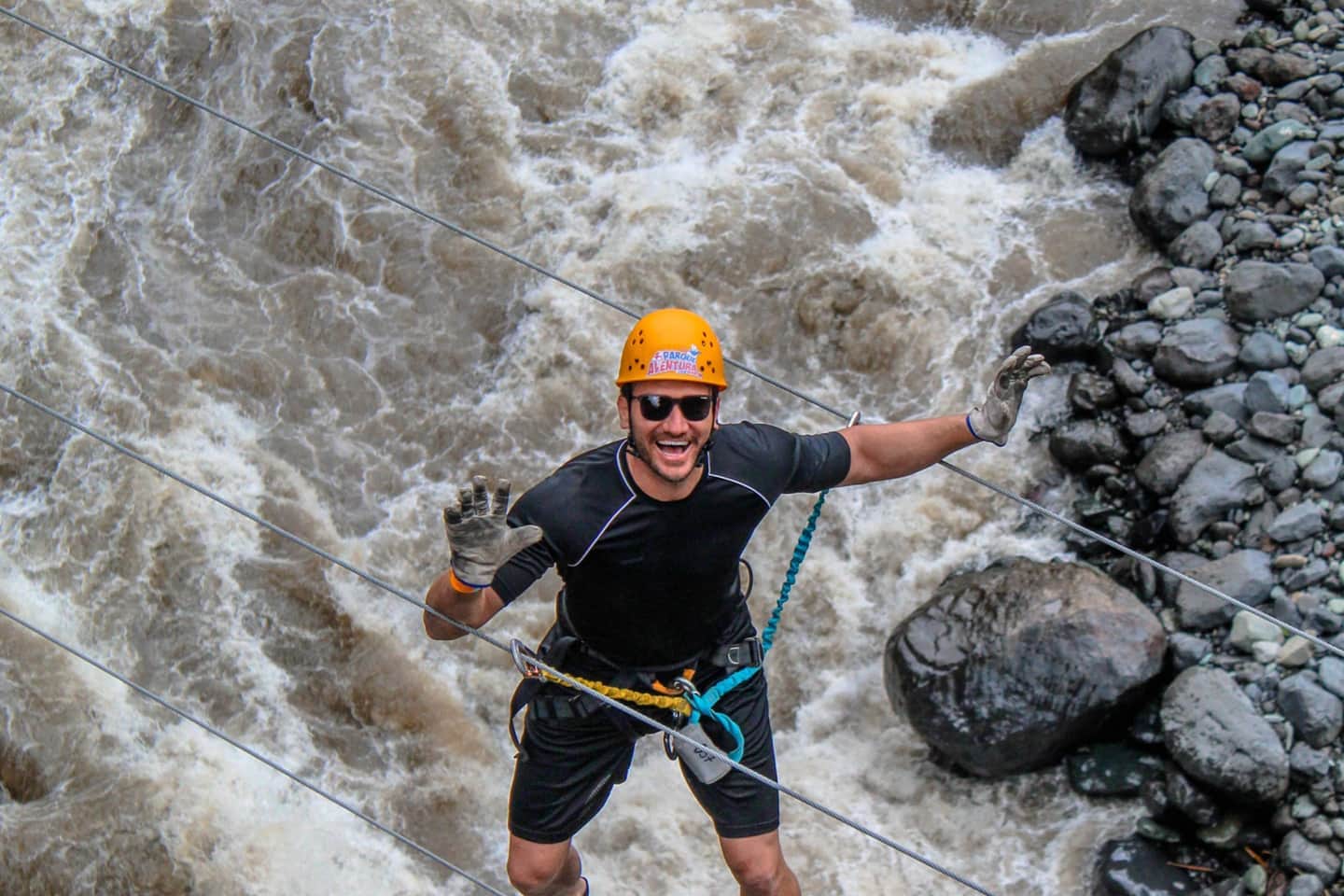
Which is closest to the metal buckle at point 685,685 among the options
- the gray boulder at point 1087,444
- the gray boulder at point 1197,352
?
the gray boulder at point 1087,444

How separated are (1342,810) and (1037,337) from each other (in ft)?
8.61

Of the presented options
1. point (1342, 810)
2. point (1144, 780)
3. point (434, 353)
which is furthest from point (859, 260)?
point (1342, 810)

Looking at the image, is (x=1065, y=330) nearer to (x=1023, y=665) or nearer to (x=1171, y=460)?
(x=1171, y=460)

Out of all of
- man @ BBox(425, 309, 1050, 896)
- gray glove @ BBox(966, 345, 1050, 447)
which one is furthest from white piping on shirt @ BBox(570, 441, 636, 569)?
gray glove @ BBox(966, 345, 1050, 447)

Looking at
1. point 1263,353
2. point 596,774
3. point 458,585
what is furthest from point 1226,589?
point 458,585

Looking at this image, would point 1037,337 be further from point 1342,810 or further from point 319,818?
point 319,818

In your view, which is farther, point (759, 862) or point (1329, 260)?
point (1329, 260)

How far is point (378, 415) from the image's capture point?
7578 mm

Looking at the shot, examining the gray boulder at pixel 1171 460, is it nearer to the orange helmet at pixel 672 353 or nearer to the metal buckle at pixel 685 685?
the metal buckle at pixel 685 685

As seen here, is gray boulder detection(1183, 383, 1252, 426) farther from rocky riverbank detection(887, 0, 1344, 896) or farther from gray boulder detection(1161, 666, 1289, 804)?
gray boulder detection(1161, 666, 1289, 804)

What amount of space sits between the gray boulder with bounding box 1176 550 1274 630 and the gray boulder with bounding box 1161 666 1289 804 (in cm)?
25

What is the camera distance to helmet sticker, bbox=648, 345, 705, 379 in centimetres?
391

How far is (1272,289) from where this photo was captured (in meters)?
6.70

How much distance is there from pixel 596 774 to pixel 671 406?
1380mm
